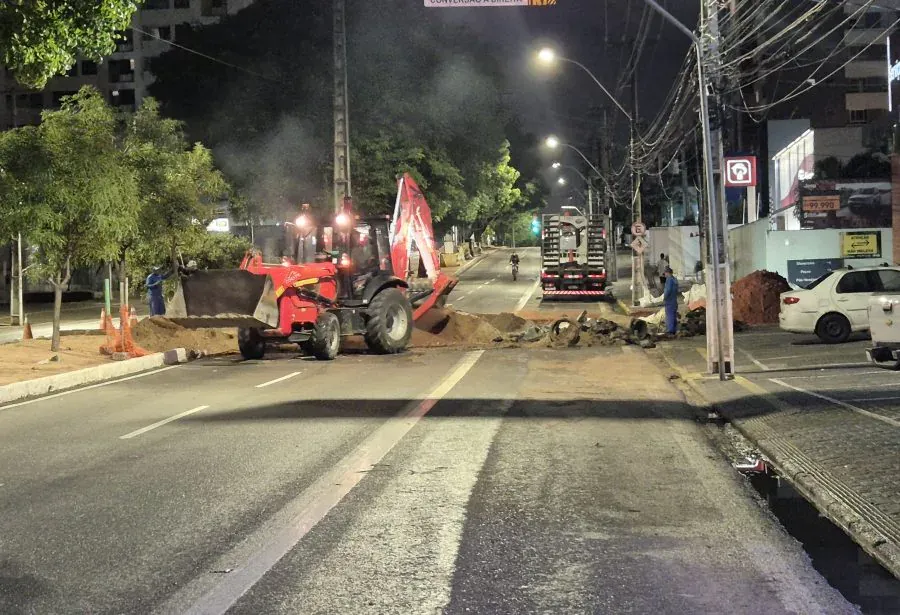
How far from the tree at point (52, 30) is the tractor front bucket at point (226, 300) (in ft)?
17.4

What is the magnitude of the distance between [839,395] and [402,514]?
8064 millimetres

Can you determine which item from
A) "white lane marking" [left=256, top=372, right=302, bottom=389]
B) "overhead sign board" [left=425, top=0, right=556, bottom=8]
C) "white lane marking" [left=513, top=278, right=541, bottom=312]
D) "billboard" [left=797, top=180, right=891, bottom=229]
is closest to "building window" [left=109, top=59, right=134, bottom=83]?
"white lane marking" [left=513, top=278, right=541, bottom=312]

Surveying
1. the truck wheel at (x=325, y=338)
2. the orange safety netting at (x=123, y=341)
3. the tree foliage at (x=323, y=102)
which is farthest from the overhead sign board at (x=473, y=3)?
the tree foliage at (x=323, y=102)

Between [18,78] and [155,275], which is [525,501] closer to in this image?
[18,78]

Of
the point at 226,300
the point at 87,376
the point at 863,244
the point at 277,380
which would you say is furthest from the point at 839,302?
the point at 87,376

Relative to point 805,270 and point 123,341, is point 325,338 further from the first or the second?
point 805,270

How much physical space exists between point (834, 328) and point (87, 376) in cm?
1475

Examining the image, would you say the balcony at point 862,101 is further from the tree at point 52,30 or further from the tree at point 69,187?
the tree at point 52,30

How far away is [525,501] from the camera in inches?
288

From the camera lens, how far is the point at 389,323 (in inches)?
800

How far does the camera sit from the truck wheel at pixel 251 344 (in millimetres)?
19469

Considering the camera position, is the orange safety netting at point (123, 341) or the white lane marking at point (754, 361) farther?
the orange safety netting at point (123, 341)

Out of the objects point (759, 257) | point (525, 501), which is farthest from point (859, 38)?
point (525, 501)

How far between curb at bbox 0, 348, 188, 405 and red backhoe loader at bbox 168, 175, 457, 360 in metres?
1.27
